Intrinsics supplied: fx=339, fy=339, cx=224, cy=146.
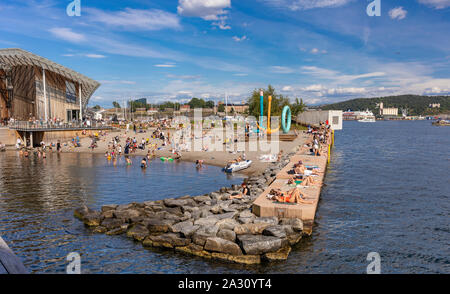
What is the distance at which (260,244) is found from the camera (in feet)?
42.5

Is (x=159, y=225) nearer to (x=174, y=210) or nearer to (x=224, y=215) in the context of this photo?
(x=174, y=210)

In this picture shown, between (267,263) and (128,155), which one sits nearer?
(267,263)

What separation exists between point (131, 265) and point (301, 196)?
8.83m

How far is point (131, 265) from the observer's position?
1257 cm

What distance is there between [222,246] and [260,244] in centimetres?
147

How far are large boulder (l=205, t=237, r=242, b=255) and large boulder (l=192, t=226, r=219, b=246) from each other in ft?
1.27

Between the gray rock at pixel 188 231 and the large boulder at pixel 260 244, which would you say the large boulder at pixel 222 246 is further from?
the gray rock at pixel 188 231

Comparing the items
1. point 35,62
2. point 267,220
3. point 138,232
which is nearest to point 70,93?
point 35,62

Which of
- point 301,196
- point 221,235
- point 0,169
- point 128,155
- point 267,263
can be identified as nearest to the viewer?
point 267,263

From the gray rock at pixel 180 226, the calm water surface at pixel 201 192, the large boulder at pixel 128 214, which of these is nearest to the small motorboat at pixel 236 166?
the calm water surface at pixel 201 192


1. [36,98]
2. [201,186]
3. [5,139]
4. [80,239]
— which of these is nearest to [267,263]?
[80,239]

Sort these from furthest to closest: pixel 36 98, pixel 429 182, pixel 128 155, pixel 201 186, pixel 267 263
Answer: pixel 36 98 < pixel 128 155 < pixel 429 182 < pixel 201 186 < pixel 267 263

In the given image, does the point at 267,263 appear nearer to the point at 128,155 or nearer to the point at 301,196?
the point at 301,196

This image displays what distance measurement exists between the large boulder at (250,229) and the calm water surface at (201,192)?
5.44ft
